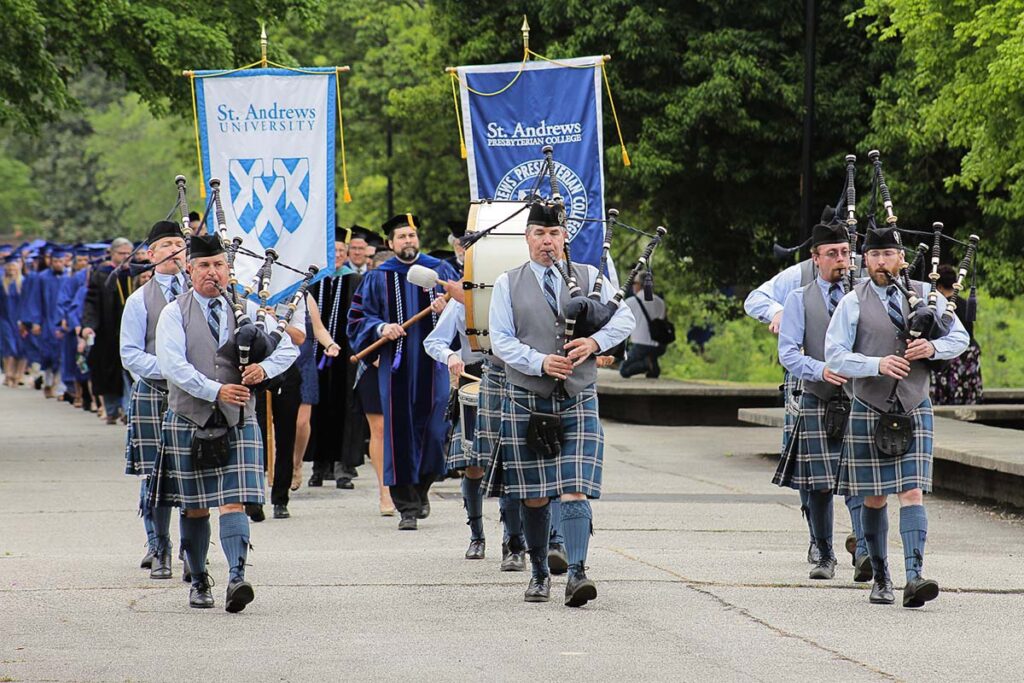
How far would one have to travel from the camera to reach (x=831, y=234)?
10117 mm

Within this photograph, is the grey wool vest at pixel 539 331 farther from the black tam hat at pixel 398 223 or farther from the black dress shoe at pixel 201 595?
the black tam hat at pixel 398 223

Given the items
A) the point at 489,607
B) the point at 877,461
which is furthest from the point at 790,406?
the point at 489,607

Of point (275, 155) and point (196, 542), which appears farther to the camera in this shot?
point (275, 155)

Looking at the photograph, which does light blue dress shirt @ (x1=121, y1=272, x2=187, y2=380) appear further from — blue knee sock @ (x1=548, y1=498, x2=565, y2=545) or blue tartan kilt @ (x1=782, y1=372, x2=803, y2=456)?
blue tartan kilt @ (x1=782, y1=372, x2=803, y2=456)

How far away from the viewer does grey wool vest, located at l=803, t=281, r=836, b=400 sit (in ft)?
33.0

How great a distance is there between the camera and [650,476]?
53.6 ft

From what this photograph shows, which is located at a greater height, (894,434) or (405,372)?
(405,372)

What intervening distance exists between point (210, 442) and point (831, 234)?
352 cm

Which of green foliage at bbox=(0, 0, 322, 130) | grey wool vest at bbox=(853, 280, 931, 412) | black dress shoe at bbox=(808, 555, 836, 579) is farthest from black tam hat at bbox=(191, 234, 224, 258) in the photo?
green foliage at bbox=(0, 0, 322, 130)

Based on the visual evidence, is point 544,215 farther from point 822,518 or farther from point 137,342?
point 822,518

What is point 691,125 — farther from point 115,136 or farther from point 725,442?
point 115,136

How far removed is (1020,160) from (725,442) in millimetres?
4381

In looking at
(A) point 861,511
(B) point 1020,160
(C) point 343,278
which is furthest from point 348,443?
(B) point 1020,160

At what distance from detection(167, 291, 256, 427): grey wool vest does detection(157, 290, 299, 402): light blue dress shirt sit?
32mm
